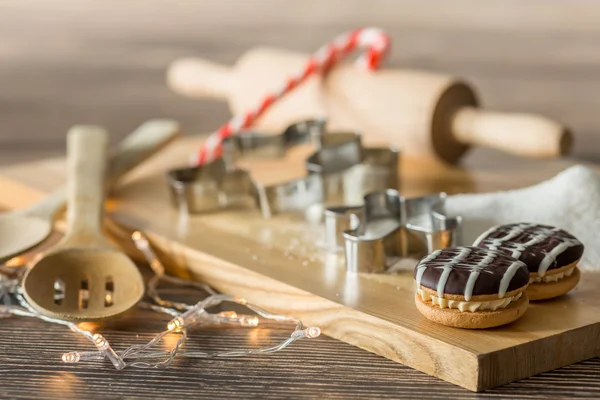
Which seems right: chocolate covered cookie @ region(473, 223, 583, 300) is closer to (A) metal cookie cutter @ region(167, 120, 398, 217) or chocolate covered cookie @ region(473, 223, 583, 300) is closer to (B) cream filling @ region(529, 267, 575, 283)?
(B) cream filling @ region(529, 267, 575, 283)

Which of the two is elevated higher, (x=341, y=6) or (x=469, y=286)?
(x=341, y=6)

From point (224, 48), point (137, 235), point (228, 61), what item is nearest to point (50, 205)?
point (137, 235)

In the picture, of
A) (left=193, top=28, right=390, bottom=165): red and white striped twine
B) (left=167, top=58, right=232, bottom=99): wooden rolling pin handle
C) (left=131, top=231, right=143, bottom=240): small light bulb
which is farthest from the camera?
(left=167, top=58, right=232, bottom=99): wooden rolling pin handle

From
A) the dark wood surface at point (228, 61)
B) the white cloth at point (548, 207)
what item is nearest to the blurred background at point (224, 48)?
the dark wood surface at point (228, 61)

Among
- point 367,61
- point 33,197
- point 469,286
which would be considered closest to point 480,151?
point 367,61

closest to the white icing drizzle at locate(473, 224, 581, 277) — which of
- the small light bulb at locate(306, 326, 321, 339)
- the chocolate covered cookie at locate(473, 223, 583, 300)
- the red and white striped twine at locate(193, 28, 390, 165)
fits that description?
the chocolate covered cookie at locate(473, 223, 583, 300)

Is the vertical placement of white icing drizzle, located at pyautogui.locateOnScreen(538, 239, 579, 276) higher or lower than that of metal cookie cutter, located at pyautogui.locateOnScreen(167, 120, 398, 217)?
lower

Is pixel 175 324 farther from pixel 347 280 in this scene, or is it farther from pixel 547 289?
pixel 547 289

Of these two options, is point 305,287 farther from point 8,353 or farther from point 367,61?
point 367,61
